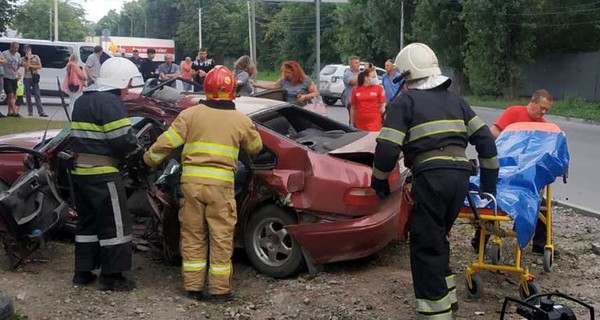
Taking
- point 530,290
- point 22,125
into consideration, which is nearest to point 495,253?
point 530,290

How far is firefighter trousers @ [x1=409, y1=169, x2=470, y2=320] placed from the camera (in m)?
4.29

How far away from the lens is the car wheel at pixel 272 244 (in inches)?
213

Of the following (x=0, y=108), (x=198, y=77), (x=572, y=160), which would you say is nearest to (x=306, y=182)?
(x=572, y=160)

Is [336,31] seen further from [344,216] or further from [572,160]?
[344,216]

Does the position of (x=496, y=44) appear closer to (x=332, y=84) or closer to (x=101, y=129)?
(x=332, y=84)

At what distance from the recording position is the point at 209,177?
4.97 metres

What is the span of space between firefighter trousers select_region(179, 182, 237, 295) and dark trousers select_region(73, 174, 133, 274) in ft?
1.70

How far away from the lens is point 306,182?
17.4 ft

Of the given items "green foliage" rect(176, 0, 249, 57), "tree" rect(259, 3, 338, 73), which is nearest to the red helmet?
"tree" rect(259, 3, 338, 73)

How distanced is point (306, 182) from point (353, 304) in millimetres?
1004

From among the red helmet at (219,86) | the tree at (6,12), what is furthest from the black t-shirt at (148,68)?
the red helmet at (219,86)

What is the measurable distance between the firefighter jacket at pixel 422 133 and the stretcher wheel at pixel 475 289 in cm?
101

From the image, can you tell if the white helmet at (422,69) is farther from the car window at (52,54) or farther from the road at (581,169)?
the car window at (52,54)

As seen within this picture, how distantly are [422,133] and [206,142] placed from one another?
1.59 meters
